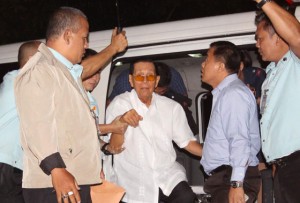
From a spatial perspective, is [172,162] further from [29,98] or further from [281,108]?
[29,98]

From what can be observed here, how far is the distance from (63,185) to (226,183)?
135cm

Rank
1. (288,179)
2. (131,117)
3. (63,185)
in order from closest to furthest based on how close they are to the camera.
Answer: (63,185) → (288,179) → (131,117)

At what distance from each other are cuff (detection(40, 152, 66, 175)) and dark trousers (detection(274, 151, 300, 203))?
139cm

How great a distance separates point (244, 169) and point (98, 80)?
1444 mm

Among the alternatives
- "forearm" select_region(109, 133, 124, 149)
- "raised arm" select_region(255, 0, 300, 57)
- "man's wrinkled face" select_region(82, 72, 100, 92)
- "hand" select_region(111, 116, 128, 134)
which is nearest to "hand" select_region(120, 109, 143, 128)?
"hand" select_region(111, 116, 128, 134)

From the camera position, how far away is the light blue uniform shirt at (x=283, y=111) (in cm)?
302

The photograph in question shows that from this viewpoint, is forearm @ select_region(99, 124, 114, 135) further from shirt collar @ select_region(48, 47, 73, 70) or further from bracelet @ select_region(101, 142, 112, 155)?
shirt collar @ select_region(48, 47, 73, 70)

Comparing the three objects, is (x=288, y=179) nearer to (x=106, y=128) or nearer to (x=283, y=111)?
(x=283, y=111)

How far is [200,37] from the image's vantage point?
3.73 m

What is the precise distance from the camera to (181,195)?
3828 millimetres

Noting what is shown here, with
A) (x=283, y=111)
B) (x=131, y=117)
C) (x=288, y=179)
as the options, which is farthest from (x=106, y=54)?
(x=288, y=179)

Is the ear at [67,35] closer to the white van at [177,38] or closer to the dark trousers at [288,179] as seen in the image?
the white van at [177,38]

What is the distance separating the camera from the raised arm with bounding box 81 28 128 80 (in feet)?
12.5

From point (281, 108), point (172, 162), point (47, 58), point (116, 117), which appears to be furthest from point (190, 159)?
point (47, 58)
